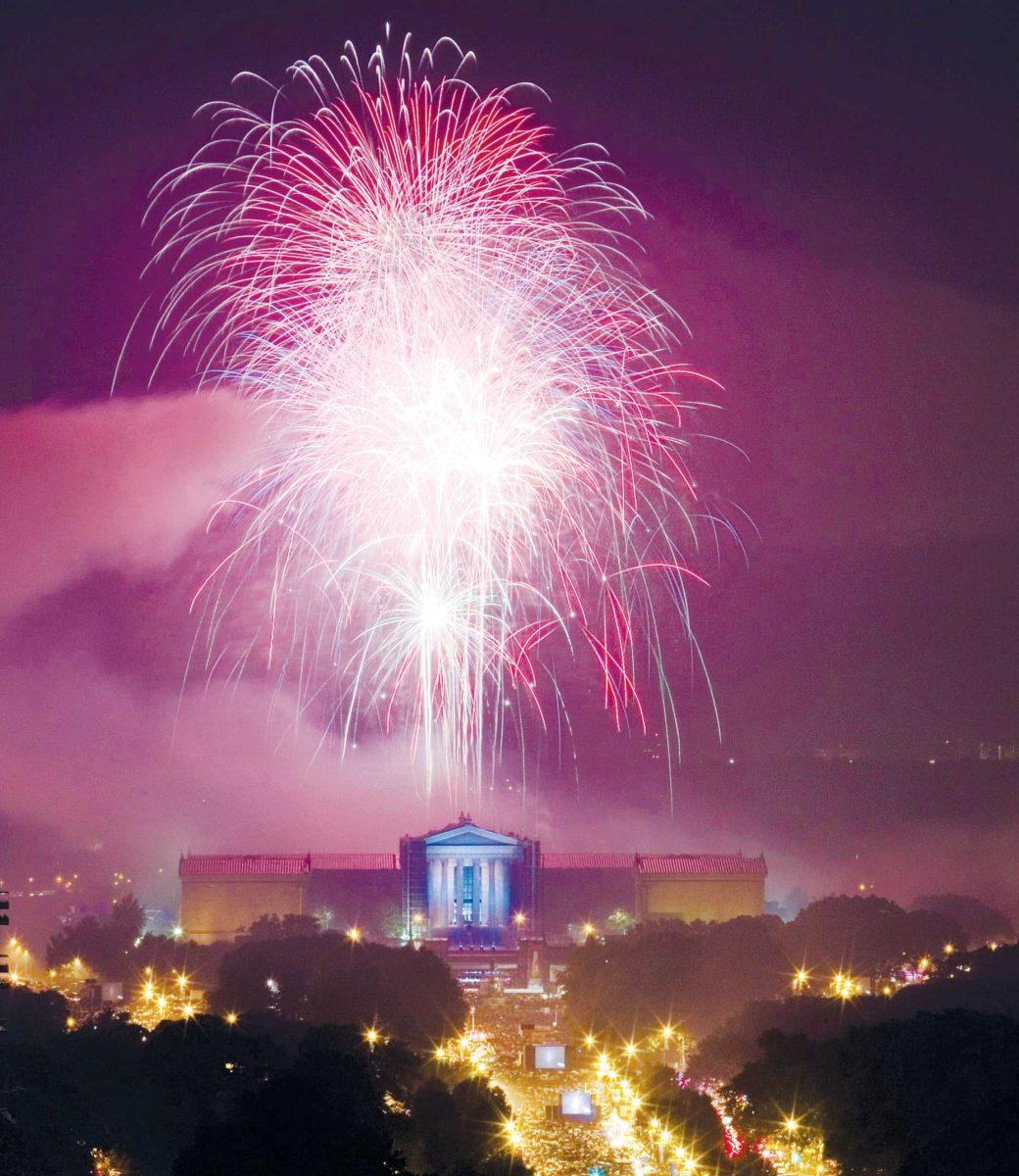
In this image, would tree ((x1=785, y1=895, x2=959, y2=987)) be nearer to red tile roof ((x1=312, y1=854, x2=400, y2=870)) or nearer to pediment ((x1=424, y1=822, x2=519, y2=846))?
Result: pediment ((x1=424, y1=822, x2=519, y2=846))

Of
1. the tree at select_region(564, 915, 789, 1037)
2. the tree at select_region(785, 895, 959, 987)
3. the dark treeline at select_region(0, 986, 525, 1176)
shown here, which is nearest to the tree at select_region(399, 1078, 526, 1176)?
the dark treeline at select_region(0, 986, 525, 1176)

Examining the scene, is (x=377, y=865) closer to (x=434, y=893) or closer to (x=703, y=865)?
(x=434, y=893)

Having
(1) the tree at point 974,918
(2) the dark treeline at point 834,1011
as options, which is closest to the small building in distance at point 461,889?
(1) the tree at point 974,918

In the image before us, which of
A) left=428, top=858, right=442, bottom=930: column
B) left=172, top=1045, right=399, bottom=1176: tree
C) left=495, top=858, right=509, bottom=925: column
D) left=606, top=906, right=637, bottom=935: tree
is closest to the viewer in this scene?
left=172, top=1045, right=399, bottom=1176: tree

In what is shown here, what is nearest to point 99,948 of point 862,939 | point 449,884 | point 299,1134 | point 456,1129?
point 449,884

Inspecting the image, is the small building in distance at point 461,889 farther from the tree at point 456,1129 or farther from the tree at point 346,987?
the tree at point 456,1129

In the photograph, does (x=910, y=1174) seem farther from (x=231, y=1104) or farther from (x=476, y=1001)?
(x=476, y=1001)
